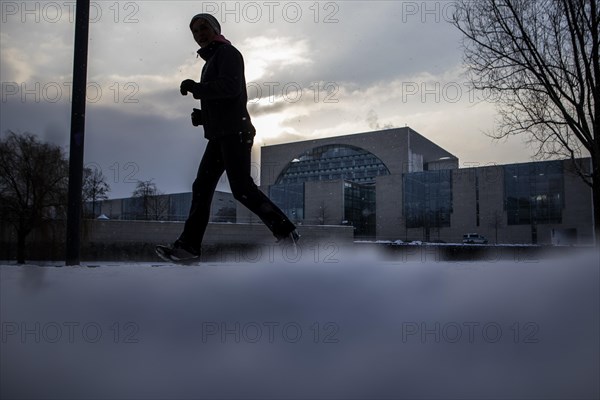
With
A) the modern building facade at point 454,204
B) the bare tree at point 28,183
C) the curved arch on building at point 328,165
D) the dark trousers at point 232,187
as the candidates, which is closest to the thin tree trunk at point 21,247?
the bare tree at point 28,183

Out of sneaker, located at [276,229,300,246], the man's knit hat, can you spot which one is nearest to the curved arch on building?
the man's knit hat

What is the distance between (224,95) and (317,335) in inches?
61.1

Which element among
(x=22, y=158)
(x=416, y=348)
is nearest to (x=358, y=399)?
(x=416, y=348)

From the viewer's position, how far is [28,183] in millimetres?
23688

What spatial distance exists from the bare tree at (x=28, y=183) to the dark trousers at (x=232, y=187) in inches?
952

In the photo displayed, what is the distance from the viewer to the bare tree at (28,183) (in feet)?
75.7

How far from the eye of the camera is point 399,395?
2.97 ft

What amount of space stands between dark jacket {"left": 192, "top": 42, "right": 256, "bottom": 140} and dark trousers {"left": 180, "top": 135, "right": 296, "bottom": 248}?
0.06 meters

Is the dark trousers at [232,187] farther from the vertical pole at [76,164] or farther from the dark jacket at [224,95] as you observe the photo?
the vertical pole at [76,164]

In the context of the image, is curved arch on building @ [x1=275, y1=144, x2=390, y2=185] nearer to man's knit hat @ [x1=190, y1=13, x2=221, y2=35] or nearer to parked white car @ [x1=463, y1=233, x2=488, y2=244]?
parked white car @ [x1=463, y1=233, x2=488, y2=244]

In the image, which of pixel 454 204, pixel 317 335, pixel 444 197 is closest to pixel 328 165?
pixel 444 197

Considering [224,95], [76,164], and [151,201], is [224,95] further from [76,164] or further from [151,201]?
[151,201]

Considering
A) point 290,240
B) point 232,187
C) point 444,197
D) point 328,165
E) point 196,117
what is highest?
point 328,165

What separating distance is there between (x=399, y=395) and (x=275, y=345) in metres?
0.31
